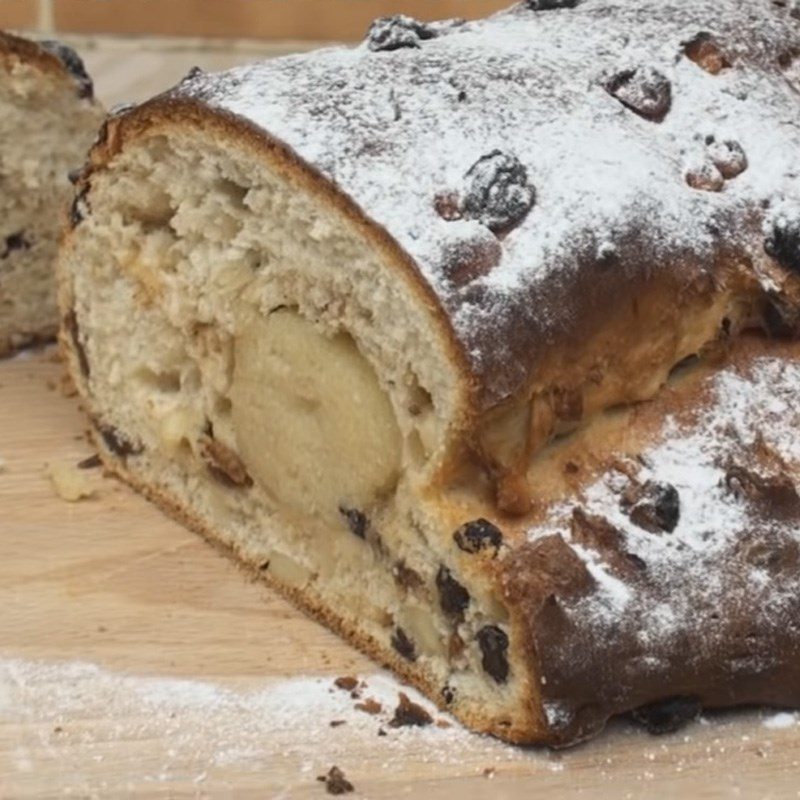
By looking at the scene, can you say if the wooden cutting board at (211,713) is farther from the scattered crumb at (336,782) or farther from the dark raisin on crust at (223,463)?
the dark raisin on crust at (223,463)

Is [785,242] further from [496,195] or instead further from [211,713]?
[211,713]

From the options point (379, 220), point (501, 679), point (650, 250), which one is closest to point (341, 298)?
point (379, 220)

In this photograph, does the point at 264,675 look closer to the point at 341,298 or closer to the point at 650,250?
the point at 341,298

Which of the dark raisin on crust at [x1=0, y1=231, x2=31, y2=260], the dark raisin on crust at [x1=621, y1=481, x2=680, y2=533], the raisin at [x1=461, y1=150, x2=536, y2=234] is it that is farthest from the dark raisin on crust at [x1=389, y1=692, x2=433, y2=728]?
the dark raisin on crust at [x1=0, y1=231, x2=31, y2=260]

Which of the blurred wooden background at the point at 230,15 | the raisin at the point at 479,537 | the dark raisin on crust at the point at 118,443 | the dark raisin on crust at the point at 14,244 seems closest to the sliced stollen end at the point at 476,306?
the raisin at the point at 479,537

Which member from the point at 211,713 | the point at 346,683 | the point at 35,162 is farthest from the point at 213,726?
the point at 35,162

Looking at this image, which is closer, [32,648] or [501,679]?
[501,679]

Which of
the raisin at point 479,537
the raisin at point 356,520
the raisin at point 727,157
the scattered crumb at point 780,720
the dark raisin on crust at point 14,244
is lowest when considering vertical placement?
the scattered crumb at point 780,720
